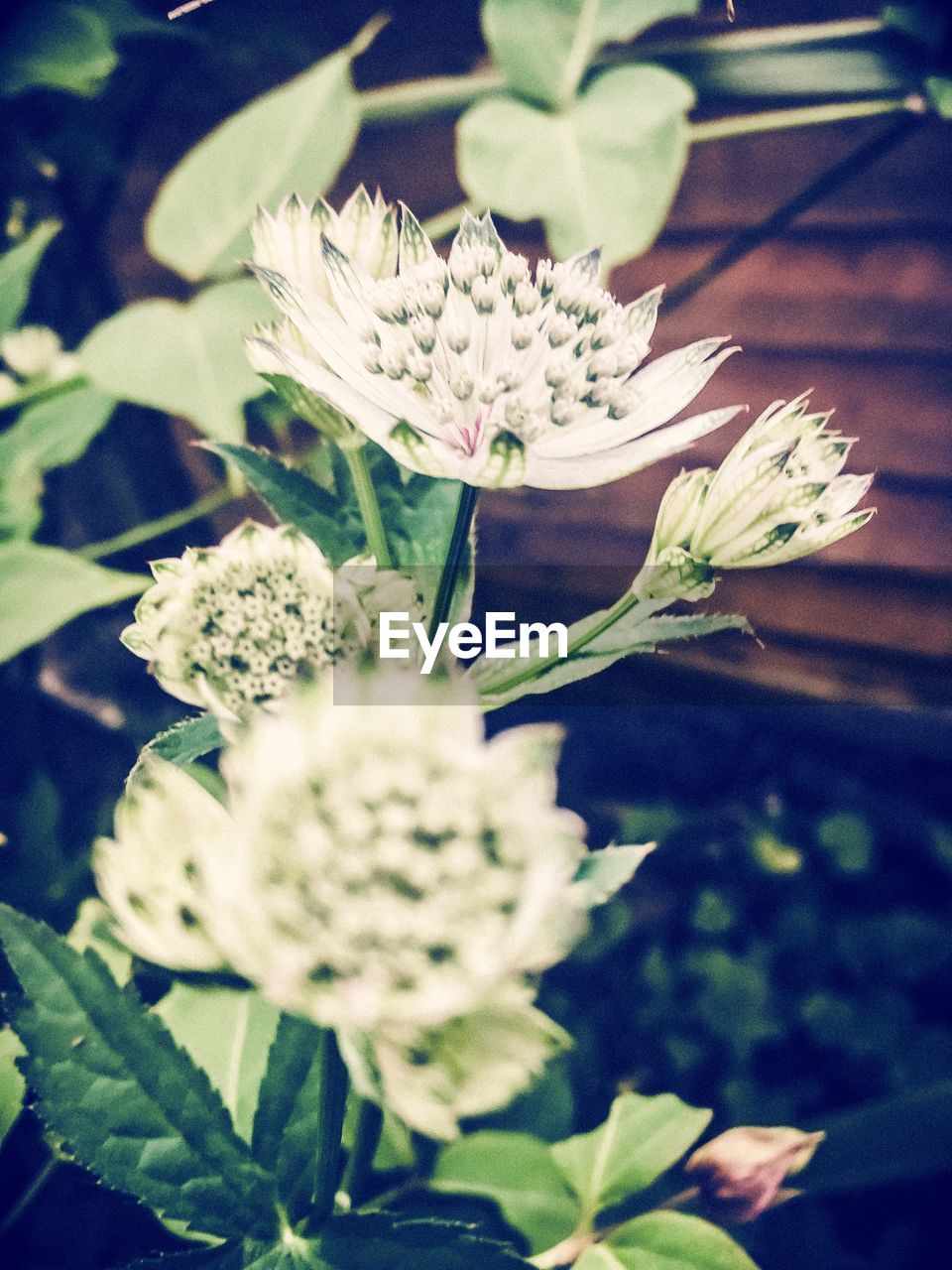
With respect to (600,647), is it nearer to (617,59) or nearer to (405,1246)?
(405,1246)

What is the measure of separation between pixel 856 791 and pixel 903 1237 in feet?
2.02

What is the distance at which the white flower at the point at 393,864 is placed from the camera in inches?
8.4

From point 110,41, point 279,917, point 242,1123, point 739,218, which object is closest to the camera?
point 279,917

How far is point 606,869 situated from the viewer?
0.30 meters

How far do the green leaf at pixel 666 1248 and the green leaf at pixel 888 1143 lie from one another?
0.20 metres

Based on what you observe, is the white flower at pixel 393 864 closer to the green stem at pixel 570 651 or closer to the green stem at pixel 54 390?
the green stem at pixel 570 651

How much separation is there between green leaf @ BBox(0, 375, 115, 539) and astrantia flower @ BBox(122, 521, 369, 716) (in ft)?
1.69

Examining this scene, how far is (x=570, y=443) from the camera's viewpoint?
0.35m

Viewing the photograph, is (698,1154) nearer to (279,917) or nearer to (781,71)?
(279,917)

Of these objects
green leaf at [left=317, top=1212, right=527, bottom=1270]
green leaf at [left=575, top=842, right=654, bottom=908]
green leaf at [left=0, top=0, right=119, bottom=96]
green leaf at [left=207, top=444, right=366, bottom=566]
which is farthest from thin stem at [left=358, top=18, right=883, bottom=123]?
green leaf at [left=317, top=1212, right=527, bottom=1270]

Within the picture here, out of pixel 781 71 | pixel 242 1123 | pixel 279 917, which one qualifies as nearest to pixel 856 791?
pixel 781 71

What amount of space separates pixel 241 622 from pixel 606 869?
0.51 ft

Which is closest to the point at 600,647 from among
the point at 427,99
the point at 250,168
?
the point at 250,168

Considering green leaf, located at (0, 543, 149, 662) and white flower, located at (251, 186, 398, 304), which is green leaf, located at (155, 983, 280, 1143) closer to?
green leaf, located at (0, 543, 149, 662)
